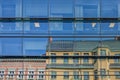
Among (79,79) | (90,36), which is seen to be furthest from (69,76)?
(90,36)

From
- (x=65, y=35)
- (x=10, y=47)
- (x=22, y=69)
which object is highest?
(x=65, y=35)

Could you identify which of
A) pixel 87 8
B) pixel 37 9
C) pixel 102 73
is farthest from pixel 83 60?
pixel 37 9

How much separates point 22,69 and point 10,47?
1282 millimetres

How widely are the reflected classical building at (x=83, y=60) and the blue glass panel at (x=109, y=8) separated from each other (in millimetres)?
1416

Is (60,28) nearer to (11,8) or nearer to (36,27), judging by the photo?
(36,27)

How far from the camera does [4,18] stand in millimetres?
27906

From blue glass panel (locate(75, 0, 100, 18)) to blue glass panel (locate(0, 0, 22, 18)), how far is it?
9.79ft

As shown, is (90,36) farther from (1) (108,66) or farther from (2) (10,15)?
(2) (10,15)

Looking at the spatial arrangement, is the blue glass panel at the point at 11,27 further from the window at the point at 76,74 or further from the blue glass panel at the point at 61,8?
the window at the point at 76,74

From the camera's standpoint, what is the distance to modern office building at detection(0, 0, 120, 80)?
27391 millimetres

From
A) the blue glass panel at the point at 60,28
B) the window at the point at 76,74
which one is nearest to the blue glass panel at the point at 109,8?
the blue glass panel at the point at 60,28

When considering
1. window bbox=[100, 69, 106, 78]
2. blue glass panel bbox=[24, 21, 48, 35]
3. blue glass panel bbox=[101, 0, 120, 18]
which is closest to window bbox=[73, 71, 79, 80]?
window bbox=[100, 69, 106, 78]

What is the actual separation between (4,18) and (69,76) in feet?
14.7

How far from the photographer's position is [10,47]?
2769 cm
